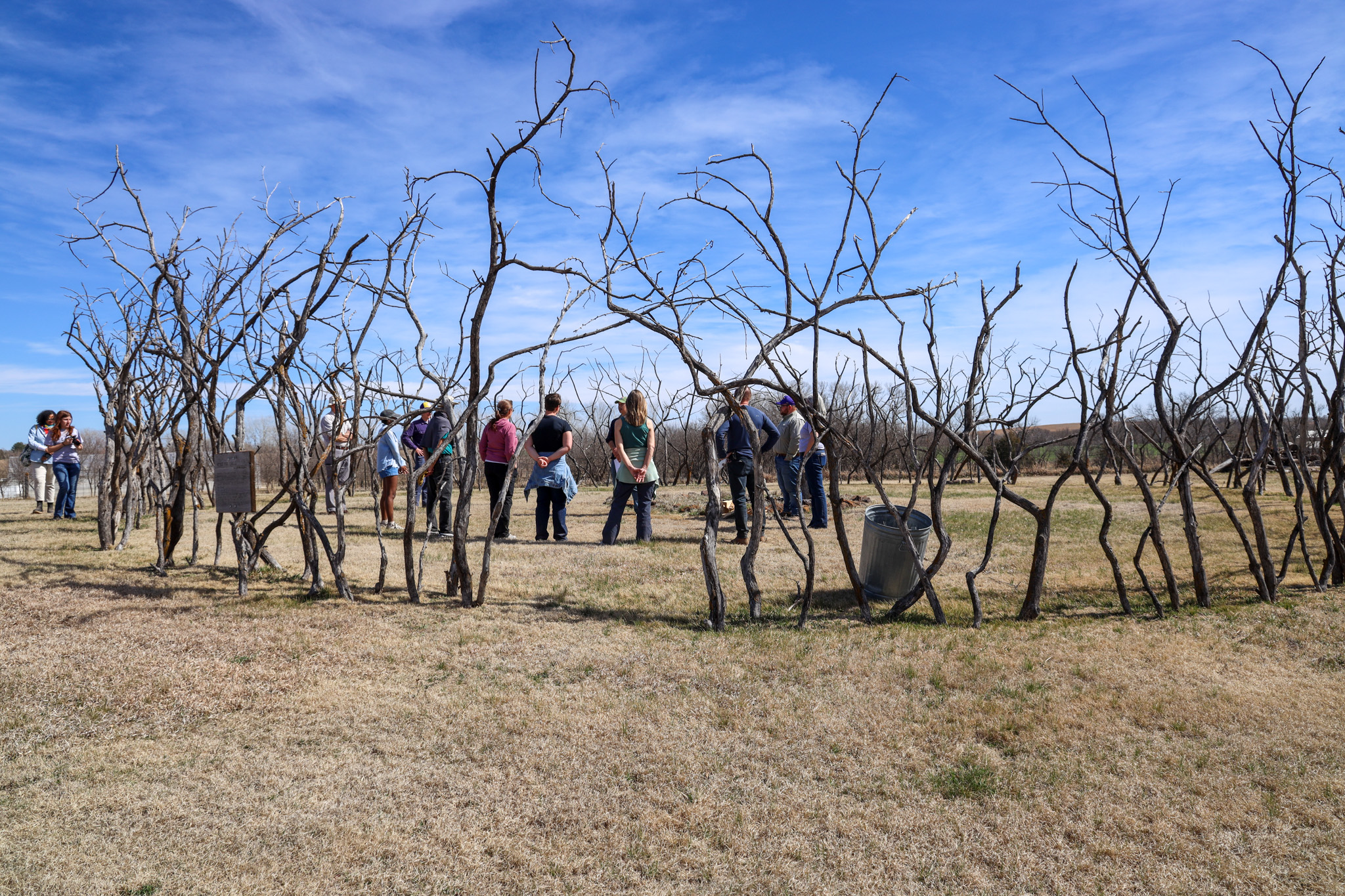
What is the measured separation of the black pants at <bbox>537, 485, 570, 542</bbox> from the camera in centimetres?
822

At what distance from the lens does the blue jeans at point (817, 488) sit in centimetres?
891

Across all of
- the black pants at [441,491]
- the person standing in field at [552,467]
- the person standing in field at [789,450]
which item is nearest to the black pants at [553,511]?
the person standing in field at [552,467]

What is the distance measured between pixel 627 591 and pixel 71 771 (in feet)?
11.4

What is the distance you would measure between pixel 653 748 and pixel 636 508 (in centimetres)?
500

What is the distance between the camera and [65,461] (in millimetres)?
9469

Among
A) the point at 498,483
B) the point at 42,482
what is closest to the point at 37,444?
the point at 42,482

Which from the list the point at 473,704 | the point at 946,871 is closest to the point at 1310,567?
the point at 946,871

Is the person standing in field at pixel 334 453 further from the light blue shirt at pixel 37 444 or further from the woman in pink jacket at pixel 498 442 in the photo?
the light blue shirt at pixel 37 444

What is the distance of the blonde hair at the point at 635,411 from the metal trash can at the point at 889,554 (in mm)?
2763

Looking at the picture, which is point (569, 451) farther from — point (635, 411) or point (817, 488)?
point (817, 488)

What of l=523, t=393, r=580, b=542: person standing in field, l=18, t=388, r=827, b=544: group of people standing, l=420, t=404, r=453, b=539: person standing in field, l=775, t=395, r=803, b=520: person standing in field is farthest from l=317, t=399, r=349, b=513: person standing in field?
l=775, t=395, r=803, b=520: person standing in field

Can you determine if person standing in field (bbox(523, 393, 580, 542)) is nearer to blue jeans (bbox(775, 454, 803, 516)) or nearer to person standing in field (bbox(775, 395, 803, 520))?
person standing in field (bbox(775, 395, 803, 520))

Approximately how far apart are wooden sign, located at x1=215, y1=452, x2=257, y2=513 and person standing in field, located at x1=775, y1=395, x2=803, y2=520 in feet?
16.4

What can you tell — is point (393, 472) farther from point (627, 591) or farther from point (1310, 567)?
point (1310, 567)
